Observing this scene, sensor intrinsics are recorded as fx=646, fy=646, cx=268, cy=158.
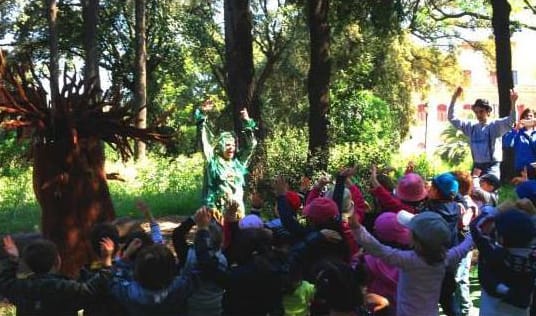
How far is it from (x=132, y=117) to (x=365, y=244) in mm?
2603

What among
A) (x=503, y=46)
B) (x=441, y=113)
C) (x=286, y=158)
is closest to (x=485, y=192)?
(x=286, y=158)

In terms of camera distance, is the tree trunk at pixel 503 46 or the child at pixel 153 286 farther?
the tree trunk at pixel 503 46

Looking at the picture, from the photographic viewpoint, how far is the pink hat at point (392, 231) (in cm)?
418

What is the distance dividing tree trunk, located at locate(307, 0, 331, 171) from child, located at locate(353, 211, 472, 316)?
30.7 ft

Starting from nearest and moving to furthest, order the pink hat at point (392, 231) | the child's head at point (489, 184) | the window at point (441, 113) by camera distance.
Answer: the pink hat at point (392, 231), the child's head at point (489, 184), the window at point (441, 113)

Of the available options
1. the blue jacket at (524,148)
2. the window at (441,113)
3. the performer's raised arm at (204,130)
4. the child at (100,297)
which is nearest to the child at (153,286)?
the child at (100,297)

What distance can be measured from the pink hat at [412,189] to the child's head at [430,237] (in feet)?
4.16

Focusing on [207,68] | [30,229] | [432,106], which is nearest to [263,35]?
[207,68]

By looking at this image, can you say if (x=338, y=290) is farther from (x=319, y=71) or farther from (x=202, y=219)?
(x=319, y=71)

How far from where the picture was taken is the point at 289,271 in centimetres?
397

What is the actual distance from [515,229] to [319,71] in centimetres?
997

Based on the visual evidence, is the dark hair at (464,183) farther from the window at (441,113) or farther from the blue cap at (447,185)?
the window at (441,113)

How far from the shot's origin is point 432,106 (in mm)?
68438

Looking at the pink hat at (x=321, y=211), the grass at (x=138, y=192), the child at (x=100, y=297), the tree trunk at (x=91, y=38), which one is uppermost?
the tree trunk at (x=91, y=38)
